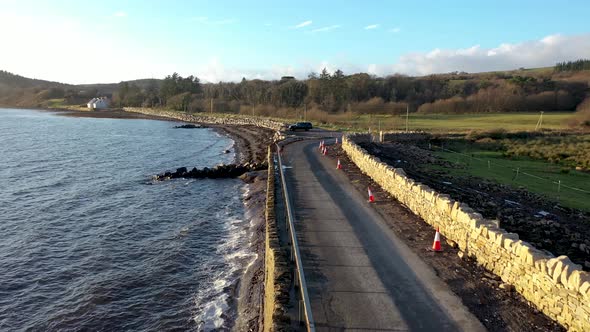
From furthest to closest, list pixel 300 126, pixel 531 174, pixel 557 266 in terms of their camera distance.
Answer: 1. pixel 300 126
2. pixel 531 174
3. pixel 557 266

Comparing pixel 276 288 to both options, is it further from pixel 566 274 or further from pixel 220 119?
pixel 220 119

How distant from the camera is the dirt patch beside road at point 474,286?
10.2 m

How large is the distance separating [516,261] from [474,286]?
1.26m

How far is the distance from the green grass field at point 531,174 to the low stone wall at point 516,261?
1005cm

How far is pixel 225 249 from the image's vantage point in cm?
2048

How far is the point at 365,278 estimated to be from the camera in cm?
1255

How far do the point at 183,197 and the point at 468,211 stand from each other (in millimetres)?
21327

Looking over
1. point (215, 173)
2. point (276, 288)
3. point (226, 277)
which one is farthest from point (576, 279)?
point (215, 173)

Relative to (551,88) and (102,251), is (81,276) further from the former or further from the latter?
(551,88)

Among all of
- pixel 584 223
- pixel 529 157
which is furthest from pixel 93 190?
pixel 529 157

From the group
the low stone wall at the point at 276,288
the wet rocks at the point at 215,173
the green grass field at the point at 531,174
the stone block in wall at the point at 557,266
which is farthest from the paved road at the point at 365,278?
the wet rocks at the point at 215,173

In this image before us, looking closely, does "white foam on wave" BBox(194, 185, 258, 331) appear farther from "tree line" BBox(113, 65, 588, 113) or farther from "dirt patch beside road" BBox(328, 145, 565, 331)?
"tree line" BBox(113, 65, 588, 113)

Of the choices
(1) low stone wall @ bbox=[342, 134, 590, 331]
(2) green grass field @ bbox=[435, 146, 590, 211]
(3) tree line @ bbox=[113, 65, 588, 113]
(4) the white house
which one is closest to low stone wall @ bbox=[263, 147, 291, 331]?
(1) low stone wall @ bbox=[342, 134, 590, 331]

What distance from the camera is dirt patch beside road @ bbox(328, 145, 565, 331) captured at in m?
10.2
